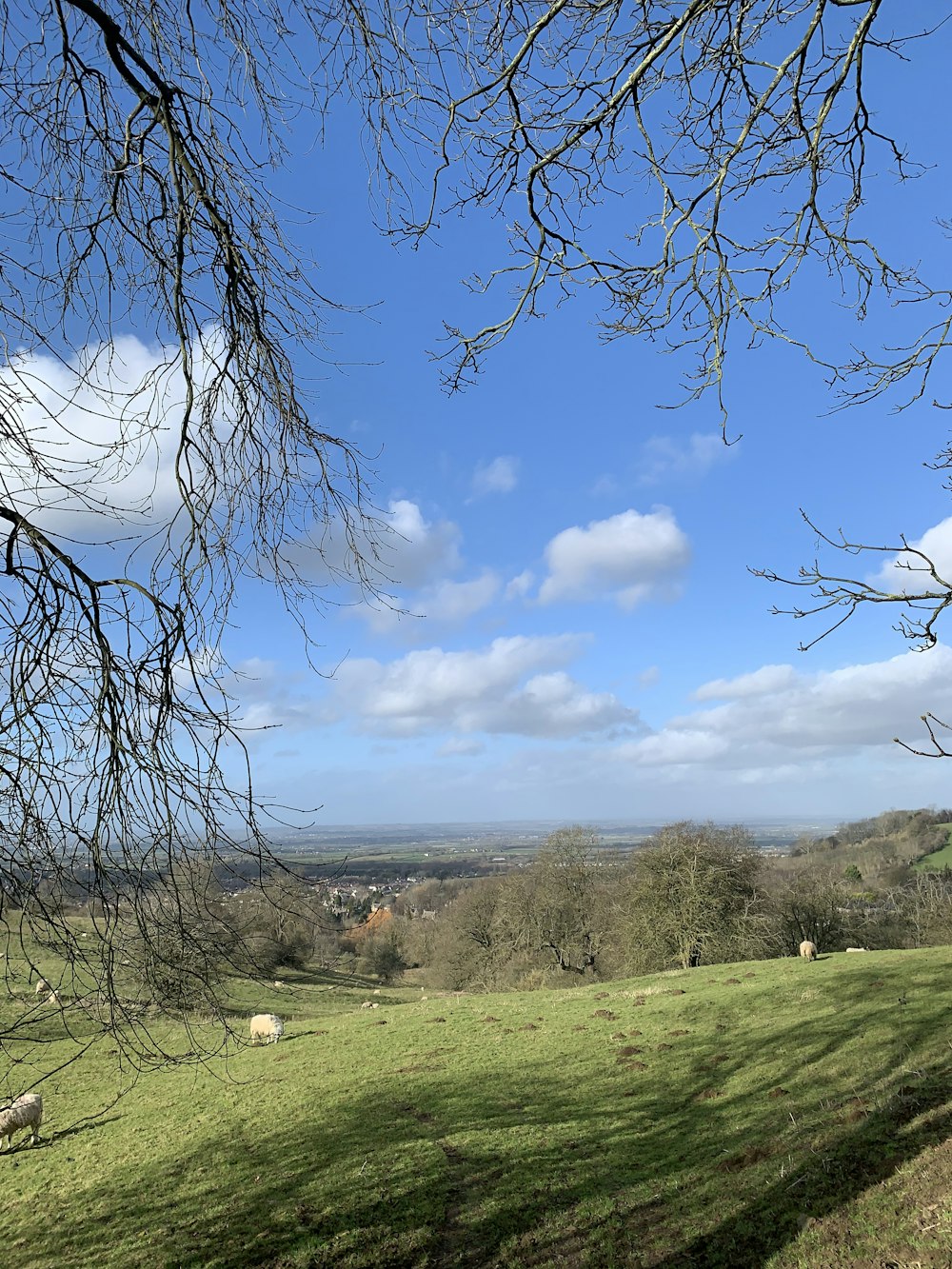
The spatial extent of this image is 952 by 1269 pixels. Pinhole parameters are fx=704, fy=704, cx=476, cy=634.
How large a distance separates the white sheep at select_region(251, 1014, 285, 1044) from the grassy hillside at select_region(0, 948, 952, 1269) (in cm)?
249

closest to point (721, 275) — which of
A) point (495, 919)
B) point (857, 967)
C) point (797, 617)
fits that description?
point (797, 617)

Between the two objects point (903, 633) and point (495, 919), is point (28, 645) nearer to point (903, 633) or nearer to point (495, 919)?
point (903, 633)

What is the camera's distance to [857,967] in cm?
1398

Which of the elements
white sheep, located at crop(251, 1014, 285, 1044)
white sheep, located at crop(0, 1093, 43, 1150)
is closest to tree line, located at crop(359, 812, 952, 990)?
white sheep, located at crop(251, 1014, 285, 1044)

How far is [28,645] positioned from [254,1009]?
22.6 meters

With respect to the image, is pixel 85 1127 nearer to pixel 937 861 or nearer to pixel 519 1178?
pixel 519 1178

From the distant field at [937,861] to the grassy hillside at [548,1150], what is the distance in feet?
135

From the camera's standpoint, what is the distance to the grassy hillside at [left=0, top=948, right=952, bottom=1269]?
17.5 ft

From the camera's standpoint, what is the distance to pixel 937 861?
49531mm

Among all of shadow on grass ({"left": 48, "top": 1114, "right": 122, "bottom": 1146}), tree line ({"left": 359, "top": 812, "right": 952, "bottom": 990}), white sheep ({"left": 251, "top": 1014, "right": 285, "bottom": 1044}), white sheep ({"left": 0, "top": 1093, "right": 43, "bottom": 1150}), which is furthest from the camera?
tree line ({"left": 359, "top": 812, "right": 952, "bottom": 990})

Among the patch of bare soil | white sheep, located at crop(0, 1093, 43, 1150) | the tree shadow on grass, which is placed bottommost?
white sheep, located at crop(0, 1093, 43, 1150)

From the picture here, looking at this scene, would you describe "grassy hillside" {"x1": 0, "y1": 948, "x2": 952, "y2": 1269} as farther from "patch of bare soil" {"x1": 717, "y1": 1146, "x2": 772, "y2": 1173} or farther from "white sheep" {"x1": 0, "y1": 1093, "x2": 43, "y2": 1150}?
"white sheep" {"x1": 0, "y1": 1093, "x2": 43, "y2": 1150}

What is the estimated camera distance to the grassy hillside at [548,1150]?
5344 millimetres

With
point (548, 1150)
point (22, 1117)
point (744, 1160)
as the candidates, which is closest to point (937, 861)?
point (744, 1160)
